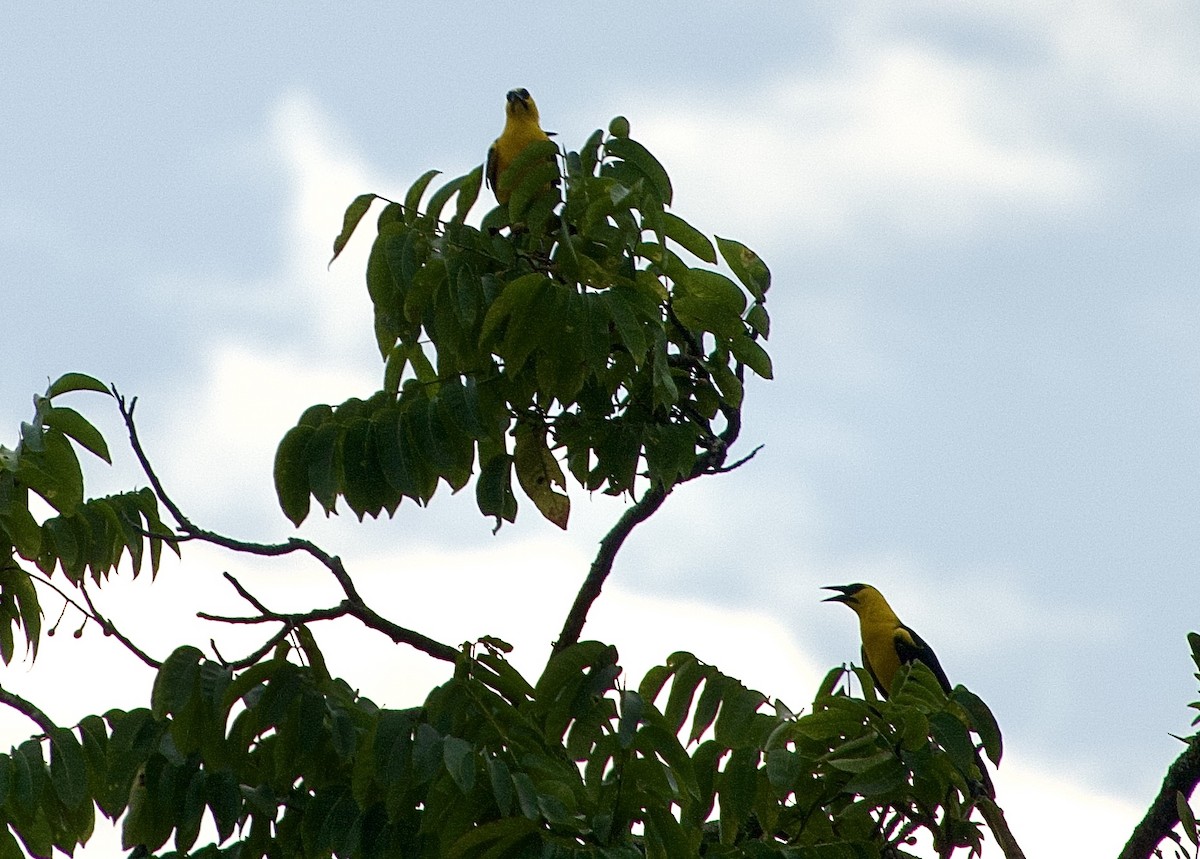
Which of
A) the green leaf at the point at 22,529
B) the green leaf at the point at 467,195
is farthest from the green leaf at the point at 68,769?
the green leaf at the point at 467,195

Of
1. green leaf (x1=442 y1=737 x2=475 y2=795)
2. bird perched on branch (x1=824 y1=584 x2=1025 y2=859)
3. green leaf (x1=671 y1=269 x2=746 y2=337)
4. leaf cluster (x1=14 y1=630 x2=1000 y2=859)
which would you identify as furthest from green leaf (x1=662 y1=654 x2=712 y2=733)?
bird perched on branch (x1=824 y1=584 x2=1025 y2=859)

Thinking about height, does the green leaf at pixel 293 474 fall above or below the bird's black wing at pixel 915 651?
below

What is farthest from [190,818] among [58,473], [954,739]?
[954,739]

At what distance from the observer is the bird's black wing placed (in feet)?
26.1

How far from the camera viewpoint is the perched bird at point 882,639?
7996mm

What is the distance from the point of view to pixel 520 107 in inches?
274

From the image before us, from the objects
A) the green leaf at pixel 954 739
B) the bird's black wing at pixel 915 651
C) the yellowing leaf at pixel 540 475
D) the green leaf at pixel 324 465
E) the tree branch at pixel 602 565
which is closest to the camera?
the green leaf at pixel 954 739

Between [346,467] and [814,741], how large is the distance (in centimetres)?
117

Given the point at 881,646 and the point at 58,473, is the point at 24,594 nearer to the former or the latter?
the point at 58,473

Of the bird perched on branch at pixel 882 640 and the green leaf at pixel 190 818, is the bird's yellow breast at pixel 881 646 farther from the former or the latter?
the green leaf at pixel 190 818

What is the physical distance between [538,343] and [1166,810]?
1.79 meters

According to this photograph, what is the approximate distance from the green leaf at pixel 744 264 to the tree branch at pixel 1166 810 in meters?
1.42

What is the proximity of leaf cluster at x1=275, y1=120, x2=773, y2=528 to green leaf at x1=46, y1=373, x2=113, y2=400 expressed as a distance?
471 millimetres

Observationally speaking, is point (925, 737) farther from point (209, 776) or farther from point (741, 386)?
point (209, 776)
